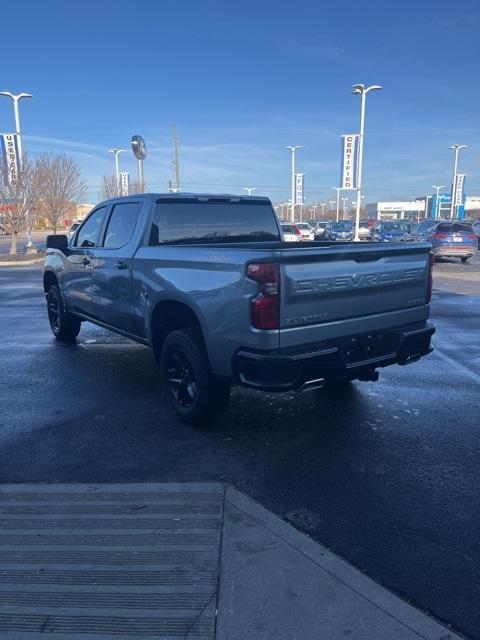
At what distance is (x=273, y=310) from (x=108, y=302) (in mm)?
2948

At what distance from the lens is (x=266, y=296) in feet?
11.9

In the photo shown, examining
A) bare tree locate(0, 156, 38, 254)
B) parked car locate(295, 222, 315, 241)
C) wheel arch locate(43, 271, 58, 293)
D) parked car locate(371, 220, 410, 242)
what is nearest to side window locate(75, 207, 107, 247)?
wheel arch locate(43, 271, 58, 293)

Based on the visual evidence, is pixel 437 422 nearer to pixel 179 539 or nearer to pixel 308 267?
pixel 308 267

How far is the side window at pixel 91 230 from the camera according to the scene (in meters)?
6.52

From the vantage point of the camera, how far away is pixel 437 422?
478 cm

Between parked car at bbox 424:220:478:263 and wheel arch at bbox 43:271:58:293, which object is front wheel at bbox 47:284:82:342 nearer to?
wheel arch at bbox 43:271:58:293

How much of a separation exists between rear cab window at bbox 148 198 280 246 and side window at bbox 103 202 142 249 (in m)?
0.35

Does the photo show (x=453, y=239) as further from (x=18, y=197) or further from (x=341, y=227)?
(x=341, y=227)

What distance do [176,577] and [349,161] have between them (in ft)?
95.6

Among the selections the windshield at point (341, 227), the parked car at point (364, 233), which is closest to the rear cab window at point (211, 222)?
the parked car at point (364, 233)

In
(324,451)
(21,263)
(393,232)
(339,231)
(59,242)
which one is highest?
(59,242)

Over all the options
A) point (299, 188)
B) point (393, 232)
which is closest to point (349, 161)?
point (393, 232)

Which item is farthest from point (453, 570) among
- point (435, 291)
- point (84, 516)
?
point (435, 291)

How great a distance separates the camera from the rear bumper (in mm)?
3701
